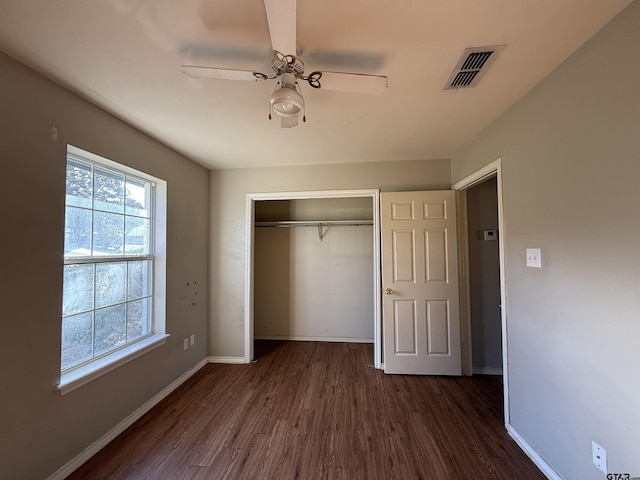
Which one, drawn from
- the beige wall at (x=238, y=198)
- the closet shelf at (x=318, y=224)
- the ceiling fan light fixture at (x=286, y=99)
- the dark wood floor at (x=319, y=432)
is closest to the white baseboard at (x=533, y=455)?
the dark wood floor at (x=319, y=432)

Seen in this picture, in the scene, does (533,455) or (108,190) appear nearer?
(533,455)

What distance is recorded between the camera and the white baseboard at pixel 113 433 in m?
1.58

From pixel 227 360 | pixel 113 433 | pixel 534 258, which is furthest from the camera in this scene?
pixel 227 360

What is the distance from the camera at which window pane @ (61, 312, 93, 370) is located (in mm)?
1695

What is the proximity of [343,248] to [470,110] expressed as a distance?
2438 millimetres

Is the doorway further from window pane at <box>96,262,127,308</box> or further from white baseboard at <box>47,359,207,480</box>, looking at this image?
window pane at <box>96,262,127,308</box>

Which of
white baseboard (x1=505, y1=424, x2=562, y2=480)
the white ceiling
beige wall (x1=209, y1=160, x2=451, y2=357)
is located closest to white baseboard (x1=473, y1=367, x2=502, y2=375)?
white baseboard (x1=505, y1=424, x2=562, y2=480)

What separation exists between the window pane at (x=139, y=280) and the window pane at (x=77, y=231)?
A: 47 centimetres

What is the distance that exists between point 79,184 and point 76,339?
3.58ft

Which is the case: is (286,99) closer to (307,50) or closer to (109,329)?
(307,50)

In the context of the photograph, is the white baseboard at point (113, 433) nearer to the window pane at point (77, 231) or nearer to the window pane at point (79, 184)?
the window pane at point (77, 231)

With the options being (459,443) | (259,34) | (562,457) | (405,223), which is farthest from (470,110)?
(459,443)

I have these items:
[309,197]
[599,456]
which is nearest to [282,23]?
[309,197]

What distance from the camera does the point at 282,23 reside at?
0.93m
